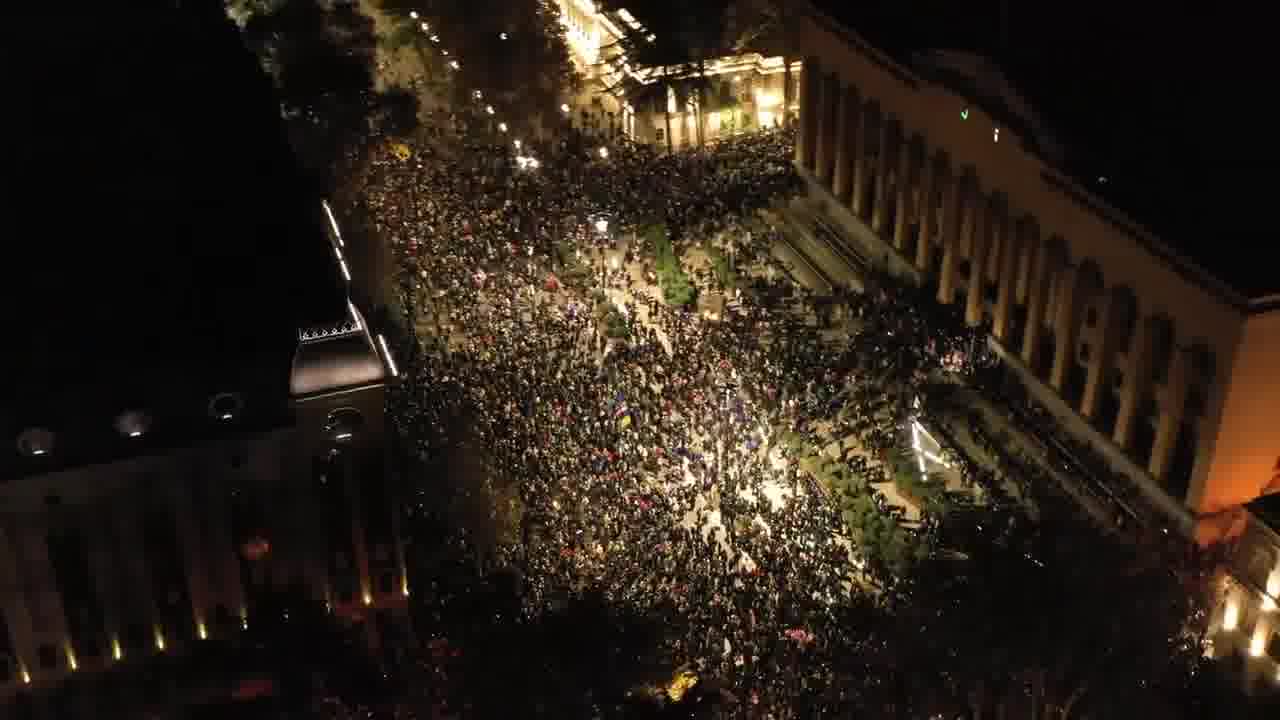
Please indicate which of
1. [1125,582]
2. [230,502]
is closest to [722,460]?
[1125,582]

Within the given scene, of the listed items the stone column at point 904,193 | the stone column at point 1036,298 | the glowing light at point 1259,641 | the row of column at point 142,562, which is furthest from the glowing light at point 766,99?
the row of column at point 142,562

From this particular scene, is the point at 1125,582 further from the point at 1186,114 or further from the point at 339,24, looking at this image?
the point at 339,24

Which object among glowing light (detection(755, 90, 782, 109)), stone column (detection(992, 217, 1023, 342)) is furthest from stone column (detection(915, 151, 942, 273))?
glowing light (detection(755, 90, 782, 109))

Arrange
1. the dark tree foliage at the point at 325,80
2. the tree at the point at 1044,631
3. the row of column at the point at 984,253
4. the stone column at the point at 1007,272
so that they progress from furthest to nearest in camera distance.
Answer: the dark tree foliage at the point at 325,80
the stone column at the point at 1007,272
the row of column at the point at 984,253
the tree at the point at 1044,631

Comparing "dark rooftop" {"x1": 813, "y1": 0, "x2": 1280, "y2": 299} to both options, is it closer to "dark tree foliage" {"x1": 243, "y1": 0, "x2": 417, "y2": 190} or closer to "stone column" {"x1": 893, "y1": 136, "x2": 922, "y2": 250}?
"stone column" {"x1": 893, "y1": 136, "x2": 922, "y2": 250}

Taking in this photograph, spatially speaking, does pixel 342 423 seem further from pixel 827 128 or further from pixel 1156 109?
pixel 827 128

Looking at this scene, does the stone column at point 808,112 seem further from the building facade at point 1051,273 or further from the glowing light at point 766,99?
the glowing light at point 766,99

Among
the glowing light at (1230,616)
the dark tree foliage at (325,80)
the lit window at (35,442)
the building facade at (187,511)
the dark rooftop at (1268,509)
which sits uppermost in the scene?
the lit window at (35,442)
